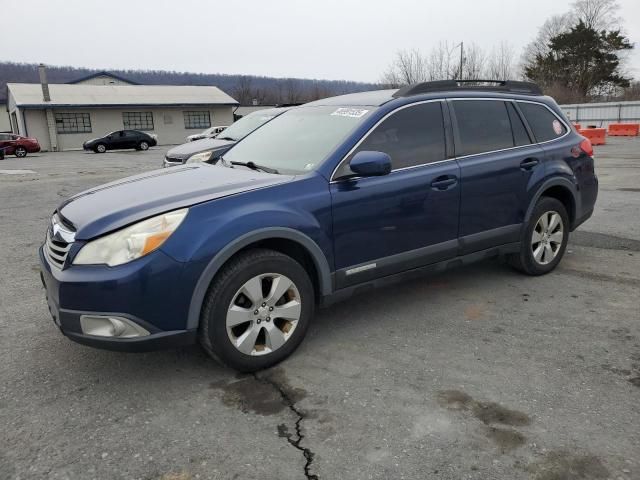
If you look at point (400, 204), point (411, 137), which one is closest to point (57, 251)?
point (400, 204)

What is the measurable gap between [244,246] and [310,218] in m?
0.50

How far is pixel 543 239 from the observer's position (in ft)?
16.5

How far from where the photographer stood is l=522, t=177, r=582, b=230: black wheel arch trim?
4777mm

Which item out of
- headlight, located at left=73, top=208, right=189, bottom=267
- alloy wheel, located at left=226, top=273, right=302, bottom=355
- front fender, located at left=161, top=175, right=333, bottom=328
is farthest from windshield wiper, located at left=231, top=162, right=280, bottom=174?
headlight, located at left=73, top=208, right=189, bottom=267

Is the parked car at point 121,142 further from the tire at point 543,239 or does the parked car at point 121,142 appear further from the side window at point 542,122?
the tire at point 543,239

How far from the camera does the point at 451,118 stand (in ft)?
14.3

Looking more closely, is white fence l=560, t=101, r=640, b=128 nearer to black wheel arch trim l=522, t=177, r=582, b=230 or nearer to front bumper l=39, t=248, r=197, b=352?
black wheel arch trim l=522, t=177, r=582, b=230

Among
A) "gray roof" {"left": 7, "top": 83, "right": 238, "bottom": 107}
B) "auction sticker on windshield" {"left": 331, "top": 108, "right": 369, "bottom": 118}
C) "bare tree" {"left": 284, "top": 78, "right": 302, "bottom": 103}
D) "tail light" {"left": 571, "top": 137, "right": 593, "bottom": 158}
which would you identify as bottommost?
"tail light" {"left": 571, "top": 137, "right": 593, "bottom": 158}

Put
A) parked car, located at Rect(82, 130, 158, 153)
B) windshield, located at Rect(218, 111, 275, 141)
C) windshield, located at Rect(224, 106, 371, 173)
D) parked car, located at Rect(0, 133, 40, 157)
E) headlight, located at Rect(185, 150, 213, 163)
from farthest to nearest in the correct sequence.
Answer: parked car, located at Rect(82, 130, 158, 153) → parked car, located at Rect(0, 133, 40, 157) → windshield, located at Rect(218, 111, 275, 141) → headlight, located at Rect(185, 150, 213, 163) → windshield, located at Rect(224, 106, 371, 173)

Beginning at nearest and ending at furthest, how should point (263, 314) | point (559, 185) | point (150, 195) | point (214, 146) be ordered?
1. point (263, 314)
2. point (150, 195)
3. point (559, 185)
4. point (214, 146)

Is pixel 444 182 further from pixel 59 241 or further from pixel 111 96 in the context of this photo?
pixel 111 96

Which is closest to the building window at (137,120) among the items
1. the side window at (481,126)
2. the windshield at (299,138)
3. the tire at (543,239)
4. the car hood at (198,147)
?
the car hood at (198,147)

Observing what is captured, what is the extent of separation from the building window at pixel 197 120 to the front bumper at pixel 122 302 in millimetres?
43600

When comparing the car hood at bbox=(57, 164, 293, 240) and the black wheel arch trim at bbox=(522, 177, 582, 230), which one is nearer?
the car hood at bbox=(57, 164, 293, 240)
